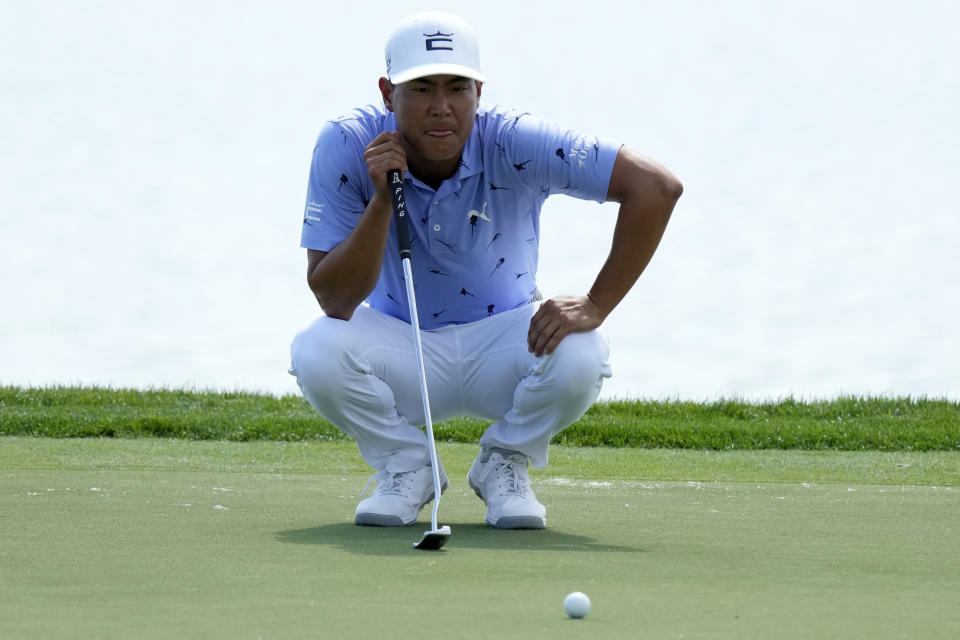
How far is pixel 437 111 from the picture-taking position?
129 inches

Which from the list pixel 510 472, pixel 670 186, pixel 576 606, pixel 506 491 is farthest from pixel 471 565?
pixel 670 186

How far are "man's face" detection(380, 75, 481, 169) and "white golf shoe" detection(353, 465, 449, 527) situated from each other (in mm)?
854

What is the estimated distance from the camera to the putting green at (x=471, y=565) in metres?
1.97

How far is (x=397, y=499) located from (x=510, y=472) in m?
0.32

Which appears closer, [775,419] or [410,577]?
[410,577]

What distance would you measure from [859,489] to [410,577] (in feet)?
7.69

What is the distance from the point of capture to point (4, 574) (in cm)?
243

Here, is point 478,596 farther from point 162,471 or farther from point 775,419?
point 775,419

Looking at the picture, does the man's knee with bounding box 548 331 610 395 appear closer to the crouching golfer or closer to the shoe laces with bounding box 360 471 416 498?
the crouching golfer

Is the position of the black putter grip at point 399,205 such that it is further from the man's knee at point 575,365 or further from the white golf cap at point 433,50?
the man's knee at point 575,365

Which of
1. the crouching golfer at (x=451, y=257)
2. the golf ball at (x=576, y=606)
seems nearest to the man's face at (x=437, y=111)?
the crouching golfer at (x=451, y=257)

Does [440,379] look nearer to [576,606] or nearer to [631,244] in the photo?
[631,244]

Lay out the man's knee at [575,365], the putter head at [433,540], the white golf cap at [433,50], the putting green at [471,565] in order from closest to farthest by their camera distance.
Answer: the putting green at [471,565] < the putter head at [433,540] < the white golf cap at [433,50] < the man's knee at [575,365]

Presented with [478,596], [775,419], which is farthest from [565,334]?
[775,419]
